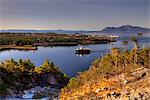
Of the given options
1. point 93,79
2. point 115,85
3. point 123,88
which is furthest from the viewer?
point 93,79

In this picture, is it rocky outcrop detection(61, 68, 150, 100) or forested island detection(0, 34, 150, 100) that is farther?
forested island detection(0, 34, 150, 100)

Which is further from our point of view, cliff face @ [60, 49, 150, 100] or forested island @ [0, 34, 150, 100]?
forested island @ [0, 34, 150, 100]

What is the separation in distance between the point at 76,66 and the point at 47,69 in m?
3.75

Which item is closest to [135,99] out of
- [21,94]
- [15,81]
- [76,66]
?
[21,94]

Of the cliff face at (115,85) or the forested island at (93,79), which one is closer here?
the cliff face at (115,85)

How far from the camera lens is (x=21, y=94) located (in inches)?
465

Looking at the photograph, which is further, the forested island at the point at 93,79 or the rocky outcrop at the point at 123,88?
the forested island at the point at 93,79

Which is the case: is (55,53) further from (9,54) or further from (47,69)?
(47,69)

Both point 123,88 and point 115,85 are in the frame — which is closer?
point 123,88

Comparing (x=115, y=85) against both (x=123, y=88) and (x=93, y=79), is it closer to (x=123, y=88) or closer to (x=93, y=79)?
(x=123, y=88)

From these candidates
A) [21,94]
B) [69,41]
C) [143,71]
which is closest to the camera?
[143,71]

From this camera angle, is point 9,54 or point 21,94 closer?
point 21,94

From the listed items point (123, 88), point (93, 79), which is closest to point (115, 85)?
point (123, 88)

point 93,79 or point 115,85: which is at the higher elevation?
point 115,85
